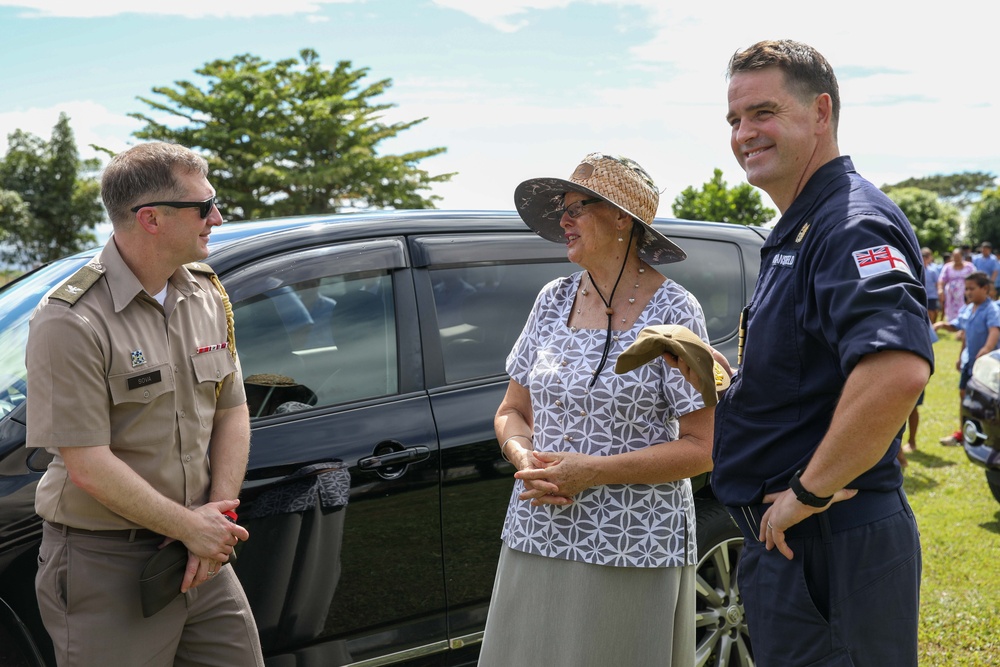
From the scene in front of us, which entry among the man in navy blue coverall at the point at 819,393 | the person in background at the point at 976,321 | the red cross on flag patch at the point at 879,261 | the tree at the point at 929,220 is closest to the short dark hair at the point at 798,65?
the man in navy blue coverall at the point at 819,393

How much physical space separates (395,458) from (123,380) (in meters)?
0.96

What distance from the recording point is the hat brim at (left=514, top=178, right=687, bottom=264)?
8.49 feet

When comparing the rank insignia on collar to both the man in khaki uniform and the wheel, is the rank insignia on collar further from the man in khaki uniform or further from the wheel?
the wheel

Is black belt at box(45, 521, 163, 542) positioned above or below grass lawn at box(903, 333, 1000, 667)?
above

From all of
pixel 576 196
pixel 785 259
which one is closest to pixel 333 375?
pixel 576 196

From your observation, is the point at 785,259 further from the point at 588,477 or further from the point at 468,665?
the point at 468,665

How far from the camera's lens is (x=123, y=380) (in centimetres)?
215

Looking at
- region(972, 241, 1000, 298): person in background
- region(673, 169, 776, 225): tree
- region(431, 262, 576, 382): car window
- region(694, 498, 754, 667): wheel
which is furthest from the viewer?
region(673, 169, 776, 225): tree

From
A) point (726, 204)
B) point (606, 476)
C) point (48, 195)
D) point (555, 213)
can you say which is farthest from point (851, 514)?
point (48, 195)

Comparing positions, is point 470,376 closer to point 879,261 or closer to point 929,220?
point 879,261

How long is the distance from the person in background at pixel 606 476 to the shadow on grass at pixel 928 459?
6554 mm

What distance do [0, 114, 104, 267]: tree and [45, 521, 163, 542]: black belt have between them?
61.2 metres

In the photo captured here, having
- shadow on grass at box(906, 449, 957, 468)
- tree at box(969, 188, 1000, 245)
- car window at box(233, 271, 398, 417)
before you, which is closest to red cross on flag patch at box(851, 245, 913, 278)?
car window at box(233, 271, 398, 417)

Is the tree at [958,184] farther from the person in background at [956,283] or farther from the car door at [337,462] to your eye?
the car door at [337,462]
